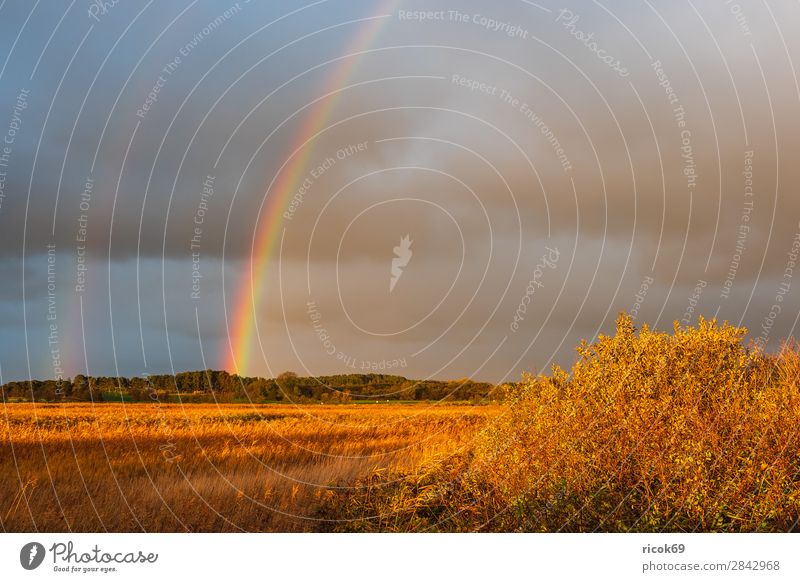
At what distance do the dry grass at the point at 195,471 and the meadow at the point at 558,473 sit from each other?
45mm

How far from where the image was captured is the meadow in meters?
11.4

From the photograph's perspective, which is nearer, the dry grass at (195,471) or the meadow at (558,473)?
the meadow at (558,473)

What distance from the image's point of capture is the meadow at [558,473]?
1140 cm

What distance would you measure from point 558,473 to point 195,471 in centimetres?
786

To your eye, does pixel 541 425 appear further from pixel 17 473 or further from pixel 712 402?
pixel 17 473

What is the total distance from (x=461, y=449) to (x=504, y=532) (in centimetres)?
300

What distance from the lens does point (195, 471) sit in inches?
621

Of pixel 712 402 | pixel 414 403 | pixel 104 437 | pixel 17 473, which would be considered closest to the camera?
pixel 712 402

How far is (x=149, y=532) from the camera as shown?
12414 mm
